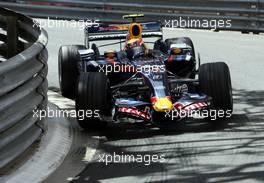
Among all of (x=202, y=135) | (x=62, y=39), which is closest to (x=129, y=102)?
(x=202, y=135)

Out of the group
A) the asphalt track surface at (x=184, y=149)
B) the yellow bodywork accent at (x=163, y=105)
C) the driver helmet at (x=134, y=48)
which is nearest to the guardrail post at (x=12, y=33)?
the asphalt track surface at (x=184, y=149)

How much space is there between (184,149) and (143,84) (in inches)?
60.2

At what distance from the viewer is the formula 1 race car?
7301mm

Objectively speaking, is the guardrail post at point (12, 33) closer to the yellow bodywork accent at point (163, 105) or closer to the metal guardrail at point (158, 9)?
the yellow bodywork accent at point (163, 105)

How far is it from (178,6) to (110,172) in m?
11.1

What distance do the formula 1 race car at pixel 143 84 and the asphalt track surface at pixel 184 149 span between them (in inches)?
8.8

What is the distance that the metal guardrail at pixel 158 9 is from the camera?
52.1 ft

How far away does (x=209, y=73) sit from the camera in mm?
7754
